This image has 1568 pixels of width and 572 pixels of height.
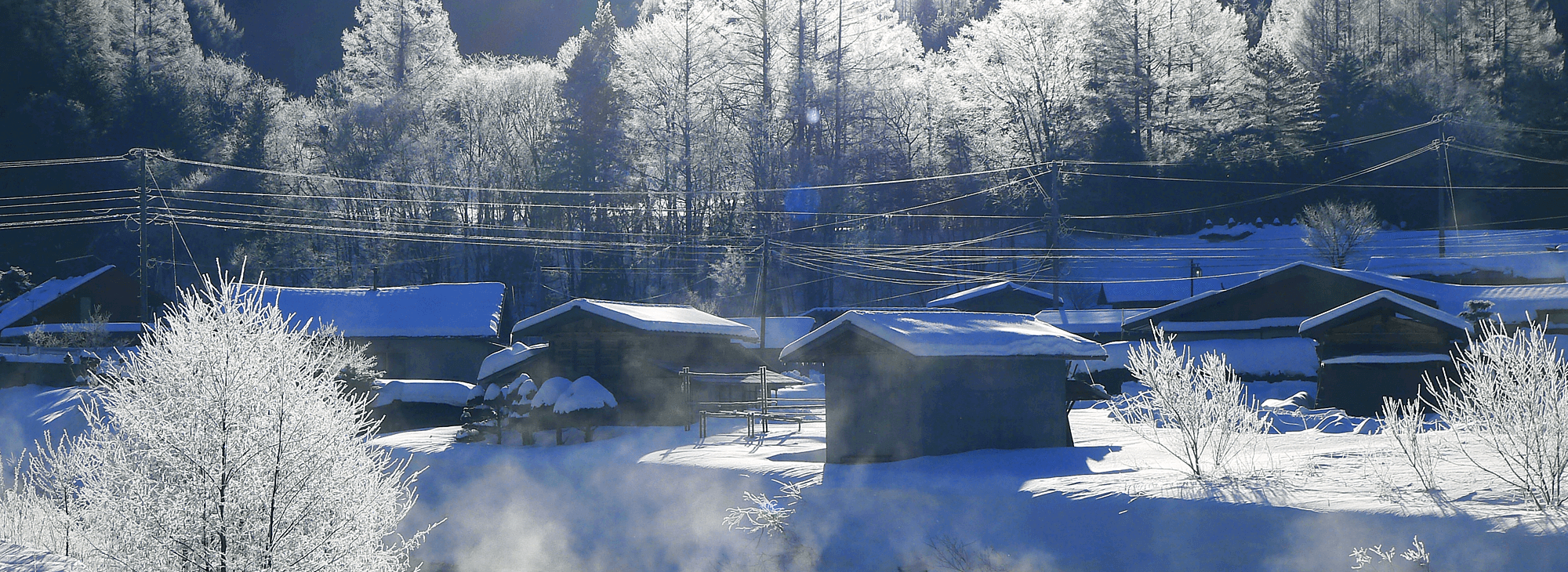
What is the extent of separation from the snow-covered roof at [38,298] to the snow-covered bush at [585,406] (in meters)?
31.5

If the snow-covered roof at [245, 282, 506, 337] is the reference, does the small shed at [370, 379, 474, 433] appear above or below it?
below

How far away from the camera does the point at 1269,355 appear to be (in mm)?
36250

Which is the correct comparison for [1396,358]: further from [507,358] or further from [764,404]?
[507,358]

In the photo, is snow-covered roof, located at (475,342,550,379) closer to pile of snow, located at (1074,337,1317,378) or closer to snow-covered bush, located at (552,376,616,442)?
snow-covered bush, located at (552,376,616,442)

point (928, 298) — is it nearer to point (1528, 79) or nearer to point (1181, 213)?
point (1181, 213)

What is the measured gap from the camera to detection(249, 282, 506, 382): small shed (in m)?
38.5

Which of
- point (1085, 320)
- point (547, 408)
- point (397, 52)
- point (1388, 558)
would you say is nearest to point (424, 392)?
point (547, 408)

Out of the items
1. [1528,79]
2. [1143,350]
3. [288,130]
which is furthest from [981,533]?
[1528,79]

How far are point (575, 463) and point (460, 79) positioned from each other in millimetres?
38400

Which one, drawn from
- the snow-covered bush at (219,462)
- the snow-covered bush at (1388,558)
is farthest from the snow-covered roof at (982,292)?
the snow-covered bush at (219,462)

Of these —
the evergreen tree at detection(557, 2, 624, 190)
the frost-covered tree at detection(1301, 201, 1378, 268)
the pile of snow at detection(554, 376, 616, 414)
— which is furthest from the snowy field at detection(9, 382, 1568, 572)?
the frost-covered tree at detection(1301, 201, 1378, 268)

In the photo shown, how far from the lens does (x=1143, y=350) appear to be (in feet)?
54.2

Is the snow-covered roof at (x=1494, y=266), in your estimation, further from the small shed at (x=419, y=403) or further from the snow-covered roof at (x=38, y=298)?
the snow-covered roof at (x=38, y=298)

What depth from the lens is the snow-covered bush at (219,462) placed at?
1050 cm
